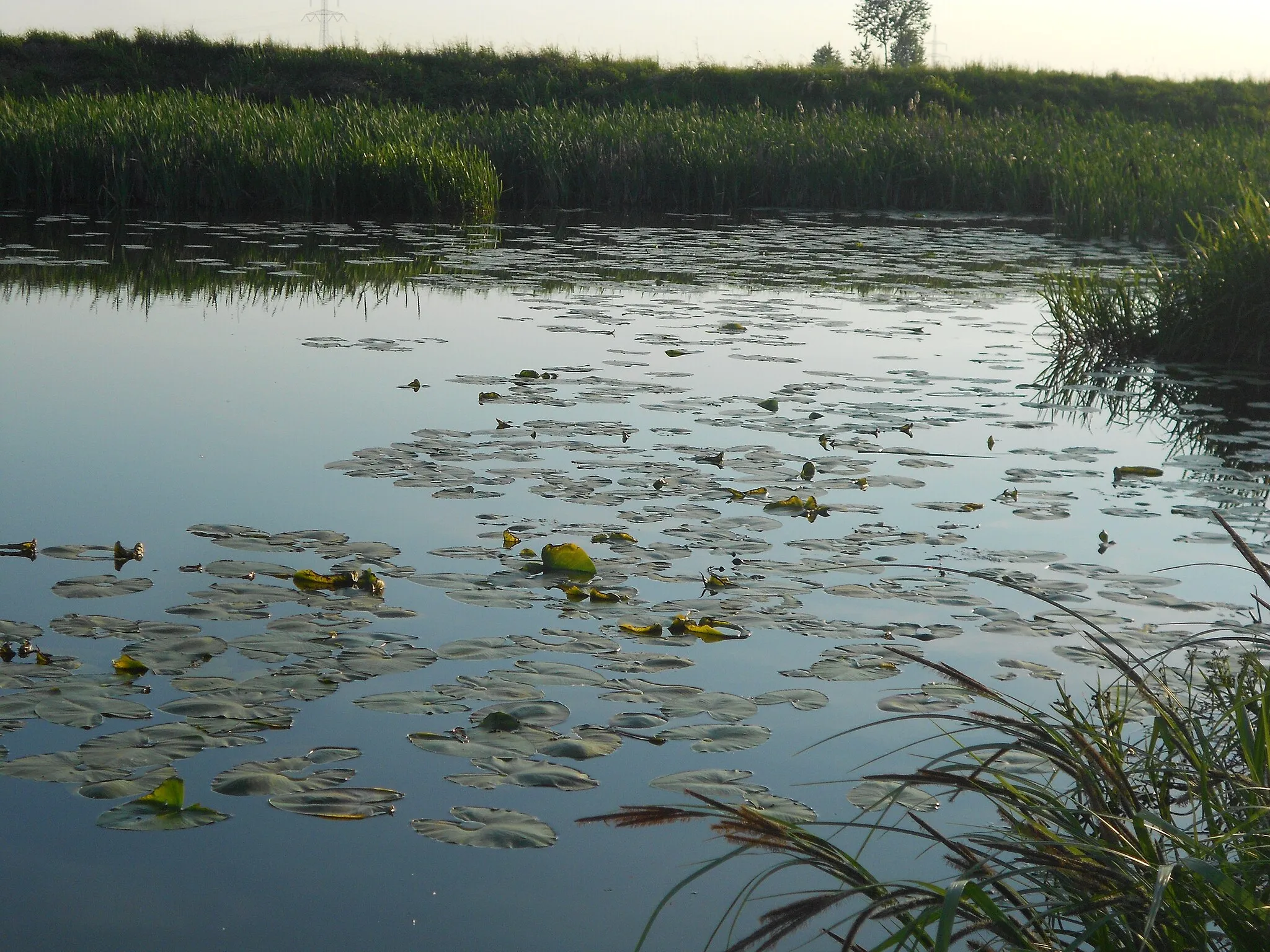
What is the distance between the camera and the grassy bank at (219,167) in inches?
499

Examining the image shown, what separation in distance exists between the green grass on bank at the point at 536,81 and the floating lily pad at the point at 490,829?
25718 millimetres

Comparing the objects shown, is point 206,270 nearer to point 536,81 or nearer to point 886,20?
point 536,81

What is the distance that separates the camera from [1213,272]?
6344mm

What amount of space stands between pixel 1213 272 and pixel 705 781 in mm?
5337

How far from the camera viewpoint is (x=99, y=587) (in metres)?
2.91

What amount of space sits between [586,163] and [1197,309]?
9.87 metres

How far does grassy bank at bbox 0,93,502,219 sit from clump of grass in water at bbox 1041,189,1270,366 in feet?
27.1

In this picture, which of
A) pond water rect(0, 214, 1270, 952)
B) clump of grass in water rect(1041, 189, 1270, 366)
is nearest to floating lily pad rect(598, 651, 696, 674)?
pond water rect(0, 214, 1270, 952)

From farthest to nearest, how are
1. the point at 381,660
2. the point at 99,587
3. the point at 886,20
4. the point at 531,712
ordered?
the point at 886,20
the point at 99,587
the point at 381,660
the point at 531,712

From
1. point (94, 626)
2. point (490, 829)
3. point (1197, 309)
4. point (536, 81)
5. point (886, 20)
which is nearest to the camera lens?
point (490, 829)

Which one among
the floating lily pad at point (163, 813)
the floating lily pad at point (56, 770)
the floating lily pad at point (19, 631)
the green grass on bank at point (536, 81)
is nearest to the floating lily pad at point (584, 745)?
the floating lily pad at point (163, 813)

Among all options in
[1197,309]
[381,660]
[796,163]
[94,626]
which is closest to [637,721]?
[381,660]

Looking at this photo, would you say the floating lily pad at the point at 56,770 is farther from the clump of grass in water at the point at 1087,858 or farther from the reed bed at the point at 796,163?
the reed bed at the point at 796,163

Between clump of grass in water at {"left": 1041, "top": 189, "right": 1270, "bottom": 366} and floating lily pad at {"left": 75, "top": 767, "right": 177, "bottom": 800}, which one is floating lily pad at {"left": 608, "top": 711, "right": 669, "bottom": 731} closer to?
floating lily pad at {"left": 75, "top": 767, "right": 177, "bottom": 800}
